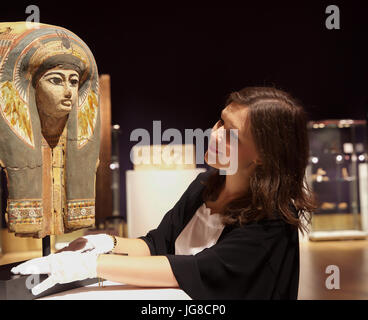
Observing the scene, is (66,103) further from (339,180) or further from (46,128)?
(339,180)

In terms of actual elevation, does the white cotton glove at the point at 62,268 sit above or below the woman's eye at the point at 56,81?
below

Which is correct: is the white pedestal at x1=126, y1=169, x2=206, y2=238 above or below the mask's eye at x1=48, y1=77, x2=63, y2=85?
below

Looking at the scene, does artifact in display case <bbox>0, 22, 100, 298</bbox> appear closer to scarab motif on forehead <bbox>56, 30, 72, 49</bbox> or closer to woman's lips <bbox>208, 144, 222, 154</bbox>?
scarab motif on forehead <bbox>56, 30, 72, 49</bbox>

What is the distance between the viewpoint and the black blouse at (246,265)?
1.11m

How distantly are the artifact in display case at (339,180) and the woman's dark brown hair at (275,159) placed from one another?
176 inches

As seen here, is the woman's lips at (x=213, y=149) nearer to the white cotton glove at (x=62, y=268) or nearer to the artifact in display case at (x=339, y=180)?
the white cotton glove at (x=62, y=268)

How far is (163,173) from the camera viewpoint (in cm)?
179

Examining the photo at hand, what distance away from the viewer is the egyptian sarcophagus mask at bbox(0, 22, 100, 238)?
1.25 metres

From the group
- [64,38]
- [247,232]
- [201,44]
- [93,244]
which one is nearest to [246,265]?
[247,232]

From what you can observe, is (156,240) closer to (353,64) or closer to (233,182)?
(233,182)

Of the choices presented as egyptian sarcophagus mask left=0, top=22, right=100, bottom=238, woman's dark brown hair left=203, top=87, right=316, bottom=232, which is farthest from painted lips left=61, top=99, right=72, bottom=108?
woman's dark brown hair left=203, top=87, right=316, bottom=232

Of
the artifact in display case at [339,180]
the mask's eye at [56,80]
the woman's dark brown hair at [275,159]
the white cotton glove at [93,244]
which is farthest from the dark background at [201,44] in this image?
the artifact in display case at [339,180]

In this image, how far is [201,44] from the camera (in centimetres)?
243

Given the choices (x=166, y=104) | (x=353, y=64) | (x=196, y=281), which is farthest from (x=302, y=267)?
(x=196, y=281)
